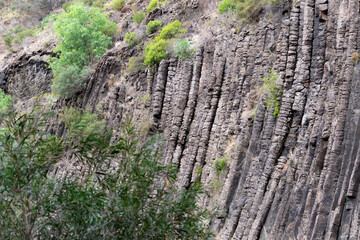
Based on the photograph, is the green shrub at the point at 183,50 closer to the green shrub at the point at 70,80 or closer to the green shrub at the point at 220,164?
the green shrub at the point at 220,164

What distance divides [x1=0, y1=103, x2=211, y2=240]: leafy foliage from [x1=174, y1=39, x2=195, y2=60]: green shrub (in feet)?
37.3

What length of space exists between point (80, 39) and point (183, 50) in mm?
11741

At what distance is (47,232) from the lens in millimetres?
7398

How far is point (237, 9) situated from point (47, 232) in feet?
46.6

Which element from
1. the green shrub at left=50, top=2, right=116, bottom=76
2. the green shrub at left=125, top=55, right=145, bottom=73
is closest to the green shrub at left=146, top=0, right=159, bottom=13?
the green shrub at left=50, top=2, right=116, bottom=76

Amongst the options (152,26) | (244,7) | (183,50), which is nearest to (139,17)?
(152,26)

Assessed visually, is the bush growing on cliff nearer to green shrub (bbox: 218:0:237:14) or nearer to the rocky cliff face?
the rocky cliff face

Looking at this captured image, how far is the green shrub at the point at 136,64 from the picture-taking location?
23.1 m

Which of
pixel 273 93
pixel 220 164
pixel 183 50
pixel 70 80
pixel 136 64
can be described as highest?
pixel 273 93

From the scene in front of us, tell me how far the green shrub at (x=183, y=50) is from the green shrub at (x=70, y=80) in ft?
Result: 31.0

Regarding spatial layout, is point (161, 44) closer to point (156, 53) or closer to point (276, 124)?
point (156, 53)

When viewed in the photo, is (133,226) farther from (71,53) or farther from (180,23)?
(71,53)

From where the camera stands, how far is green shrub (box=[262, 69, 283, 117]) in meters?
13.4

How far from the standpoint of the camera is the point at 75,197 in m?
7.69
